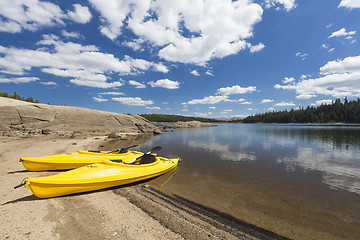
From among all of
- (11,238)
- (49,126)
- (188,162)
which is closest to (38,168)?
(11,238)

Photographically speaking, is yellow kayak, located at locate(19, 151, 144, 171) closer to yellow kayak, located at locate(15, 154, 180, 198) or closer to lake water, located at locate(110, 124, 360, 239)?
yellow kayak, located at locate(15, 154, 180, 198)

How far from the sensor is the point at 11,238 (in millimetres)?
3160

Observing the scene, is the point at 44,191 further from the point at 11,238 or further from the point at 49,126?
the point at 49,126

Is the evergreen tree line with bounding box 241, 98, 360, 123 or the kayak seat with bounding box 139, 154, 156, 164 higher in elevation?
the evergreen tree line with bounding box 241, 98, 360, 123

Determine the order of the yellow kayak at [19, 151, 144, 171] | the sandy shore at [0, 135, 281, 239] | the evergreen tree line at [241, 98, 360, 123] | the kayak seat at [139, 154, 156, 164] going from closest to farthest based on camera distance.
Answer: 1. the sandy shore at [0, 135, 281, 239]
2. the yellow kayak at [19, 151, 144, 171]
3. the kayak seat at [139, 154, 156, 164]
4. the evergreen tree line at [241, 98, 360, 123]

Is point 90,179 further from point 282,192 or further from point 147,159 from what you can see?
point 282,192

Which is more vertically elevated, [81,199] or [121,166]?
[121,166]

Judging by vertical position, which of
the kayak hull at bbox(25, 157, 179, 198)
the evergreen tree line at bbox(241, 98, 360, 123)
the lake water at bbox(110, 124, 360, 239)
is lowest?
the lake water at bbox(110, 124, 360, 239)

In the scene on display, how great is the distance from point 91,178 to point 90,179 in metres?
0.05

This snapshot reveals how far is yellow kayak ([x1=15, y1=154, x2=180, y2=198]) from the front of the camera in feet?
15.6

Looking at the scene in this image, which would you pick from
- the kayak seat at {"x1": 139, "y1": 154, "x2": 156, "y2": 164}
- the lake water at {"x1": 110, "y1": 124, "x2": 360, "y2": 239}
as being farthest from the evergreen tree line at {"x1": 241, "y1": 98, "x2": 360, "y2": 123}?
the kayak seat at {"x1": 139, "y1": 154, "x2": 156, "y2": 164}

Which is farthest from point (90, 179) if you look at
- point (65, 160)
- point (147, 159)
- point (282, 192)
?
point (282, 192)

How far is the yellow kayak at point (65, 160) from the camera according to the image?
7.30 meters

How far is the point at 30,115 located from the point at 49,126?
3.56 meters
